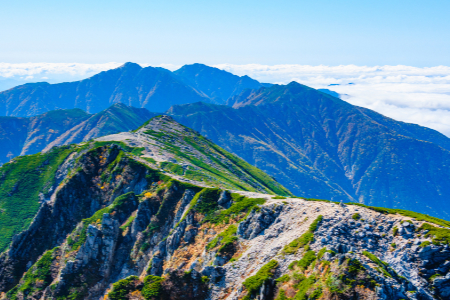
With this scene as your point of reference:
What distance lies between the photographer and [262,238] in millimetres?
79500

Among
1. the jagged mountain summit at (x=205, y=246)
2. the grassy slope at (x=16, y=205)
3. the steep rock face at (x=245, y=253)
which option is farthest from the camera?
the grassy slope at (x=16, y=205)

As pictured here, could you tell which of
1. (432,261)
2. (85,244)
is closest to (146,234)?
(85,244)

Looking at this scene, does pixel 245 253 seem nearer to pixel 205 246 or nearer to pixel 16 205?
pixel 205 246

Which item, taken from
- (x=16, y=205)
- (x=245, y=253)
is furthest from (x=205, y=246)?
(x=16, y=205)

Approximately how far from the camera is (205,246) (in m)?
88.4

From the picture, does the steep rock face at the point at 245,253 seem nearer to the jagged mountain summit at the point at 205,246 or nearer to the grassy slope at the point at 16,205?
the jagged mountain summit at the point at 205,246

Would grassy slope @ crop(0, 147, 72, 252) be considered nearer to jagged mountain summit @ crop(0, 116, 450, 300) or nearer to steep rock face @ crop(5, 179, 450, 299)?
jagged mountain summit @ crop(0, 116, 450, 300)

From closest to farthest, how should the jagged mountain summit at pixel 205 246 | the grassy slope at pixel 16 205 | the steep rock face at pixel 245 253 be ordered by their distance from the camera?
the steep rock face at pixel 245 253, the jagged mountain summit at pixel 205 246, the grassy slope at pixel 16 205

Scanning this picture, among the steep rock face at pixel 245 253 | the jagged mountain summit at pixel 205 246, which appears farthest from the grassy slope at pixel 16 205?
the steep rock face at pixel 245 253

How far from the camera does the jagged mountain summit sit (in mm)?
56750

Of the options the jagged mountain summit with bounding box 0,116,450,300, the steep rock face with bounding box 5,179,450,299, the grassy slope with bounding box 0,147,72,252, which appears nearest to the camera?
the steep rock face with bounding box 5,179,450,299

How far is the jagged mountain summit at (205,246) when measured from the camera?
56.8 meters

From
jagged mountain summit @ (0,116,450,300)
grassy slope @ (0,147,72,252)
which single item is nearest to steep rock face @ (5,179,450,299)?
jagged mountain summit @ (0,116,450,300)

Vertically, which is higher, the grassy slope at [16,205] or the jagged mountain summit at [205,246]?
the jagged mountain summit at [205,246]
